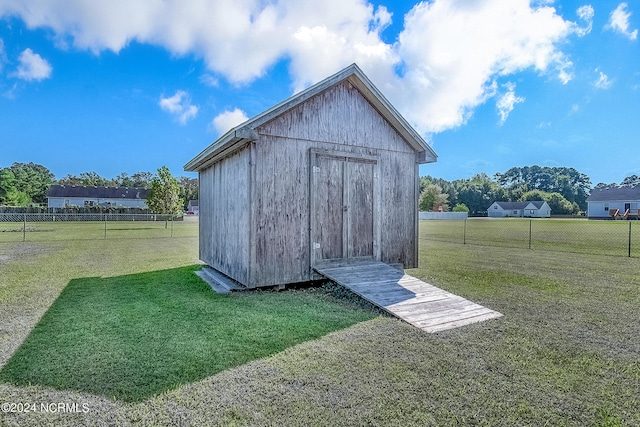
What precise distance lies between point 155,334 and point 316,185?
374 cm

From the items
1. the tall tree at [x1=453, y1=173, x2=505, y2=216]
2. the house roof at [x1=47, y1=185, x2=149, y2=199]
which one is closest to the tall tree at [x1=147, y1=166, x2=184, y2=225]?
the house roof at [x1=47, y1=185, x2=149, y2=199]

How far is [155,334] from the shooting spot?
373 centimetres

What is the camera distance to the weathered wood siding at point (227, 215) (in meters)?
5.89

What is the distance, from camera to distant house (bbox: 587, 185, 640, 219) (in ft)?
136

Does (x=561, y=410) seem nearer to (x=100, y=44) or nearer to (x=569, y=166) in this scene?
(x=100, y=44)

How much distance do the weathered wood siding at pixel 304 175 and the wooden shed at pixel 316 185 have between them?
19mm

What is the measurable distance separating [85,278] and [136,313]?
11.2 feet

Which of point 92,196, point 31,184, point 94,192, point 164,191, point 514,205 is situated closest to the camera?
point 164,191

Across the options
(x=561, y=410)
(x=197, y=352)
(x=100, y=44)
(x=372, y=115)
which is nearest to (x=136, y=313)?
(x=197, y=352)

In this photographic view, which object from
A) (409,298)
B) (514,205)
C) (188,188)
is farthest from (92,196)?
(514,205)

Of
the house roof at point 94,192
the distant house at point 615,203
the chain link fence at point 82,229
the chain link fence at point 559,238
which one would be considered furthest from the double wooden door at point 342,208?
the house roof at point 94,192

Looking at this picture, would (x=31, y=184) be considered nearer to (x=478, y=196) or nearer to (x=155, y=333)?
(x=155, y=333)

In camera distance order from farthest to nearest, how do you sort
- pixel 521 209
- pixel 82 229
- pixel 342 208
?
pixel 521 209 < pixel 82 229 < pixel 342 208

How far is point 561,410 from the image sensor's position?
2312 mm
